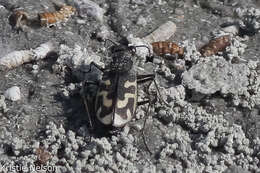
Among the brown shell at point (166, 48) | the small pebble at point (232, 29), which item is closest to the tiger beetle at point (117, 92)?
the brown shell at point (166, 48)

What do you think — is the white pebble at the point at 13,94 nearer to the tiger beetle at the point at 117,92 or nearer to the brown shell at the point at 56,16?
the tiger beetle at the point at 117,92

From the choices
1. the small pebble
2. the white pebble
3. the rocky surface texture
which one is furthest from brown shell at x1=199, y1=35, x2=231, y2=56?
the white pebble

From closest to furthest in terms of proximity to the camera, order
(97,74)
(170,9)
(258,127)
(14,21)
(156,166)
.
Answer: (156,166)
(258,127)
(97,74)
(14,21)
(170,9)

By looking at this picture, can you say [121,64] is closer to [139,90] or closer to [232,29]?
[139,90]

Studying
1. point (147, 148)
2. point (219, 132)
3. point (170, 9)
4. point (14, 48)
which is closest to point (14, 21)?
point (14, 48)

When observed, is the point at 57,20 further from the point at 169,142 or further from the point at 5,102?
the point at 169,142

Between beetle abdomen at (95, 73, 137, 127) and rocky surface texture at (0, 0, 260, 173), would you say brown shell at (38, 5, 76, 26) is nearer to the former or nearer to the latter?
rocky surface texture at (0, 0, 260, 173)

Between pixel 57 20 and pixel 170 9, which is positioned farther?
pixel 170 9
